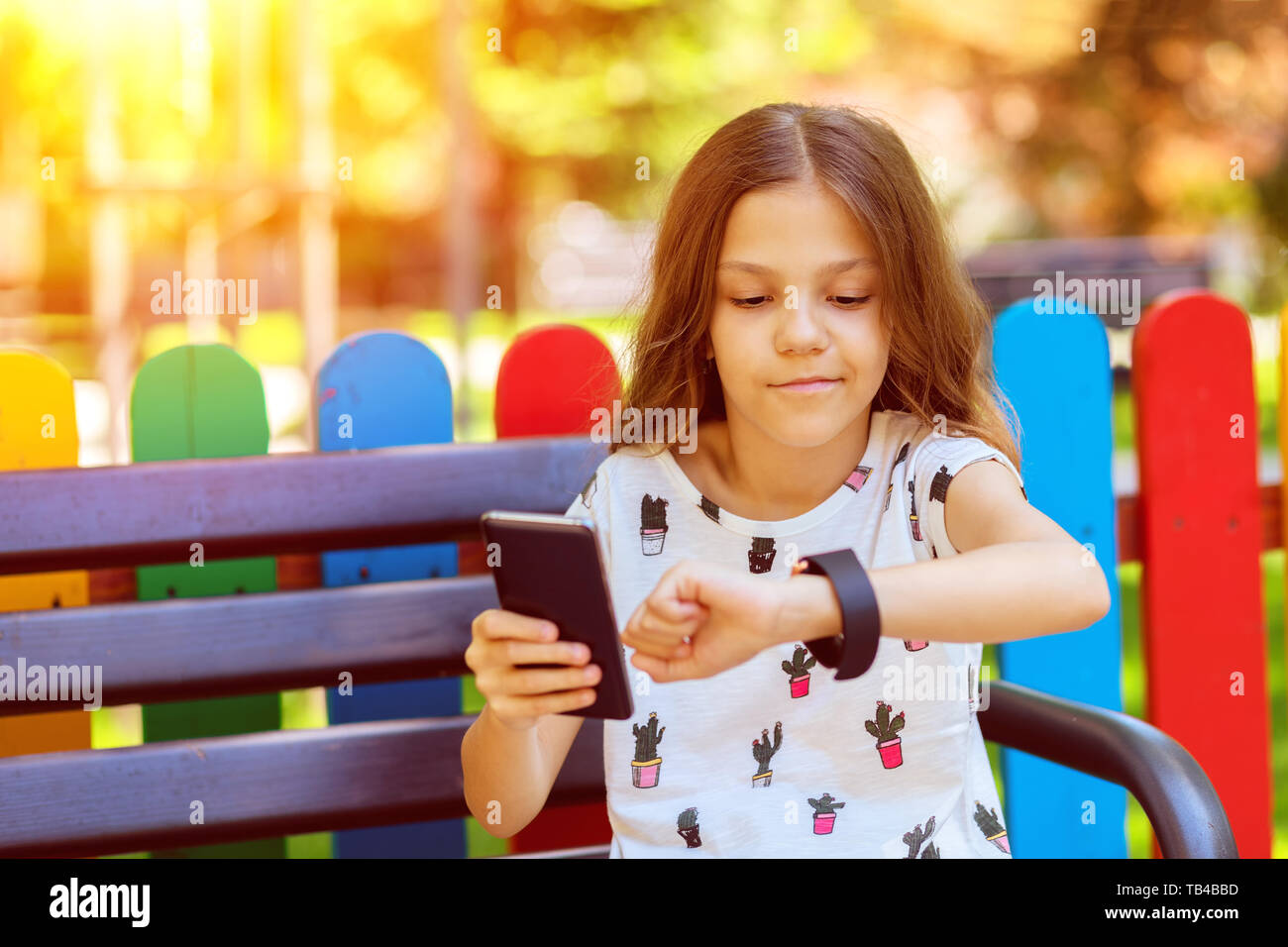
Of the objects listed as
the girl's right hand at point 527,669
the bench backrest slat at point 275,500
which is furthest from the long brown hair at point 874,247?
the girl's right hand at point 527,669

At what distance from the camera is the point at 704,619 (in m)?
1.24

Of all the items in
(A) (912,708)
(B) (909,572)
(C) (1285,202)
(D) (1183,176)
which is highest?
(D) (1183,176)

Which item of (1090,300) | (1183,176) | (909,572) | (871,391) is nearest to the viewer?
(909,572)

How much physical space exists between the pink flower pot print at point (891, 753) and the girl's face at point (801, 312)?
1.30 ft

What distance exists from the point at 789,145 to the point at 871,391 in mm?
318

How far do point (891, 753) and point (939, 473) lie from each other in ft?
1.19

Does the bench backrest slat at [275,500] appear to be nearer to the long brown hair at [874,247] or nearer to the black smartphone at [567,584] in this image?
the long brown hair at [874,247]

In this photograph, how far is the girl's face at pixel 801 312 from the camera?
1.55 m

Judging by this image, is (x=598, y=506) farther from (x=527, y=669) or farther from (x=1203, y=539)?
(x=1203, y=539)

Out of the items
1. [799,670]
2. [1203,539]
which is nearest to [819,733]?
[799,670]

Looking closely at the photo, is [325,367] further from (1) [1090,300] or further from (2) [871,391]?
(1) [1090,300]

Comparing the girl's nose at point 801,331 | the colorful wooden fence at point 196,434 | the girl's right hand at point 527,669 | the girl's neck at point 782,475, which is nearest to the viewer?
the girl's right hand at point 527,669
